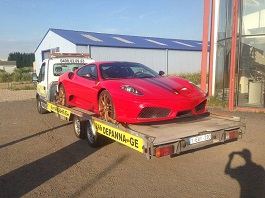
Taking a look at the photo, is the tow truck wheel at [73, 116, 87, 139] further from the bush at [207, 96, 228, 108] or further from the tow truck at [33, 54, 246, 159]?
the bush at [207, 96, 228, 108]

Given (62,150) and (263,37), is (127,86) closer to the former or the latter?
(62,150)

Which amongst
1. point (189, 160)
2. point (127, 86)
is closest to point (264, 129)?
point (189, 160)

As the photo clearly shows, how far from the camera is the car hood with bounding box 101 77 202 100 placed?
4785 mm

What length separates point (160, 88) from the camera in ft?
16.5

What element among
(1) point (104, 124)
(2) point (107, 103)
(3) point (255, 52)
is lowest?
(1) point (104, 124)

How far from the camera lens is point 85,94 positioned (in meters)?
6.07

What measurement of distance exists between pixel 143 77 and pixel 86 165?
85.9 inches

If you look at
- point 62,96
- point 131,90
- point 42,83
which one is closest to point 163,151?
point 131,90

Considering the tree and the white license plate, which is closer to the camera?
the white license plate

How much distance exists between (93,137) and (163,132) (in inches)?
78.2

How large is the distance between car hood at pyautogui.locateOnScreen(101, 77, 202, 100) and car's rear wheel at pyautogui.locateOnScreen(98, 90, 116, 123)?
24cm

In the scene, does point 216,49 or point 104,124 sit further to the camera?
point 216,49

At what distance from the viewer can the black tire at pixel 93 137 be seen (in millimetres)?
5802

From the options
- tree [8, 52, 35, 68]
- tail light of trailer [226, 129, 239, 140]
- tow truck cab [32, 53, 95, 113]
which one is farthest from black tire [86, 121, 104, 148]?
tree [8, 52, 35, 68]
